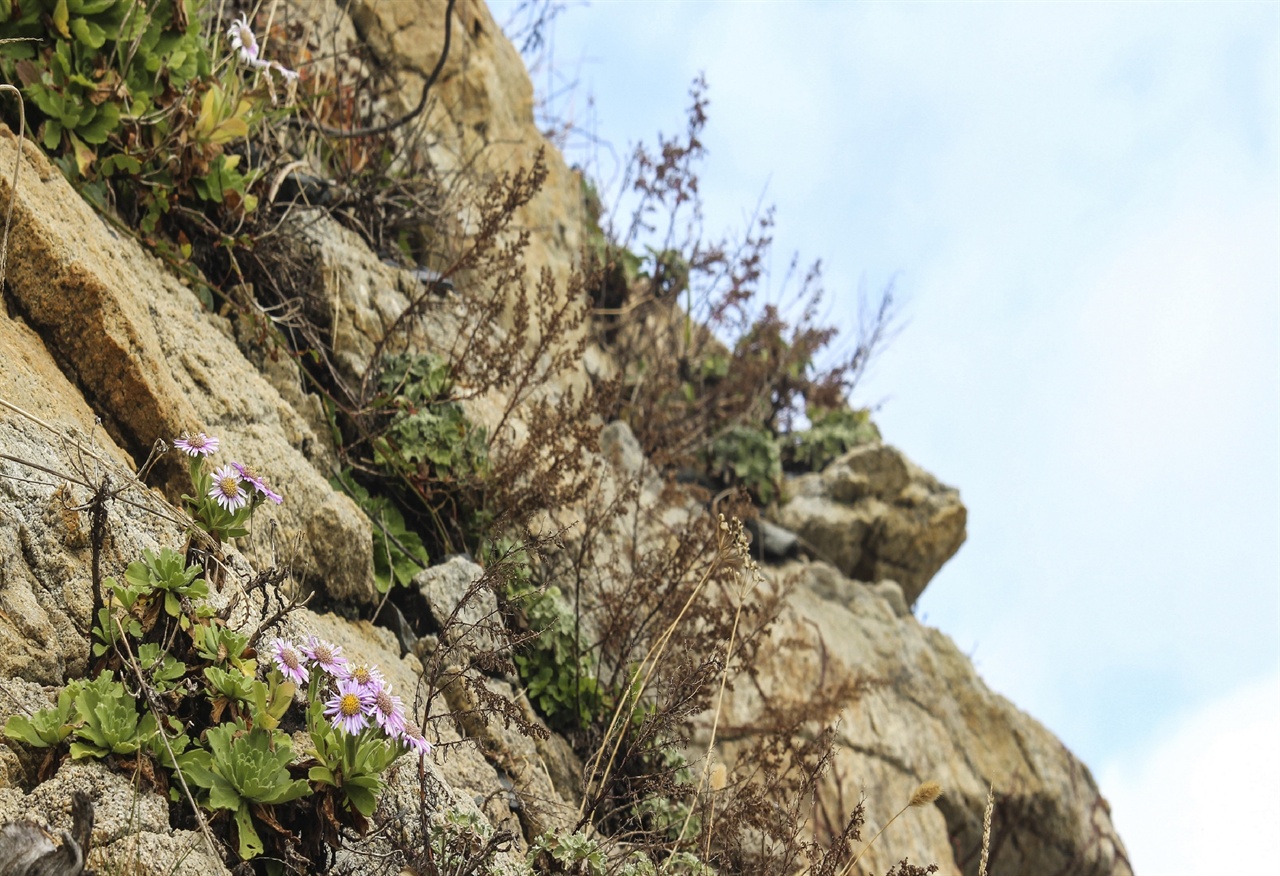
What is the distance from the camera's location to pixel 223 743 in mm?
2404

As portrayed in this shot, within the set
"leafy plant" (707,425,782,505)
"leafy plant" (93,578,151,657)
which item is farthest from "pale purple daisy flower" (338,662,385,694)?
"leafy plant" (707,425,782,505)

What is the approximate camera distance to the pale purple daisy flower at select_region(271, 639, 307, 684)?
2.50 metres

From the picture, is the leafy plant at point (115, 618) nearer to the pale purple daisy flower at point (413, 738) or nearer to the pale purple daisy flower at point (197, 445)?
the pale purple daisy flower at point (197, 445)

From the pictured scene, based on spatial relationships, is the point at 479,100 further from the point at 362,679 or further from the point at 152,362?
the point at 362,679

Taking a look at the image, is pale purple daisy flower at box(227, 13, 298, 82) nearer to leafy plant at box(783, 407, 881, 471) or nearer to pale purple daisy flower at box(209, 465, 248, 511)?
pale purple daisy flower at box(209, 465, 248, 511)

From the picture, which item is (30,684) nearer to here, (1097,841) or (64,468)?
(64,468)

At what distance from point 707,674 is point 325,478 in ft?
5.20

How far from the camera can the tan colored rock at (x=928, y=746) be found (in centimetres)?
587

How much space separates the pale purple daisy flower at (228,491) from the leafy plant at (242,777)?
0.63m

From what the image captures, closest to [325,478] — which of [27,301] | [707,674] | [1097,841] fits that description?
[27,301]

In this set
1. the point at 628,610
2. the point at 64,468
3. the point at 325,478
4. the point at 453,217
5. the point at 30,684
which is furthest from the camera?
the point at 453,217

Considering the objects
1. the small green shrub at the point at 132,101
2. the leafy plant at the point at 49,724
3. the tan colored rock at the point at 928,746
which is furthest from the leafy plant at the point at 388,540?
the tan colored rock at the point at 928,746

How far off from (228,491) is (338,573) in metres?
0.85

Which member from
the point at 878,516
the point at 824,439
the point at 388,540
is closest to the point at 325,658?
the point at 388,540
